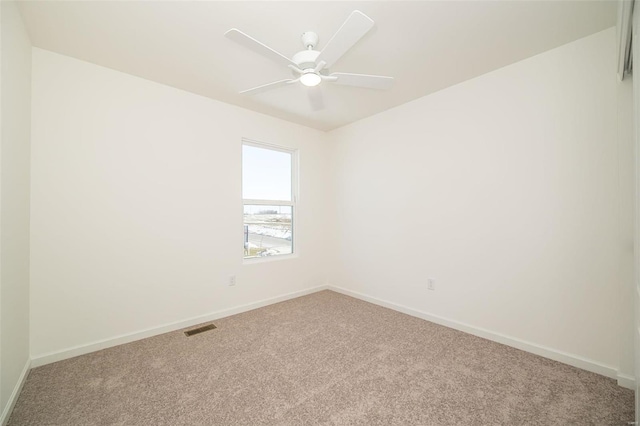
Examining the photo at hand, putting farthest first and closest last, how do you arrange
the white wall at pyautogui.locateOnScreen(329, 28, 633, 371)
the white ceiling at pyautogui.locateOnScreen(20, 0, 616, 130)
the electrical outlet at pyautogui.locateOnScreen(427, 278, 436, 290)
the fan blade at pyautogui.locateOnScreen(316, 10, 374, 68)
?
the electrical outlet at pyautogui.locateOnScreen(427, 278, 436, 290) → the white wall at pyautogui.locateOnScreen(329, 28, 633, 371) → the white ceiling at pyautogui.locateOnScreen(20, 0, 616, 130) → the fan blade at pyautogui.locateOnScreen(316, 10, 374, 68)

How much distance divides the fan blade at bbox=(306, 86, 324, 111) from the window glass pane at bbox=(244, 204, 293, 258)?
1.44 metres

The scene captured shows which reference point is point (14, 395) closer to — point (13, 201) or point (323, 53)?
point (13, 201)

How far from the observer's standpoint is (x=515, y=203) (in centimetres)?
237

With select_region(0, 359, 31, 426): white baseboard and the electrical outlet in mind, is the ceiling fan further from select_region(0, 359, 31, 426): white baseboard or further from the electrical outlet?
select_region(0, 359, 31, 426): white baseboard

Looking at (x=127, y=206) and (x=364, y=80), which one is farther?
(x=127, y=206)

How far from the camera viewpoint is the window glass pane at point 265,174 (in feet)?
11.5

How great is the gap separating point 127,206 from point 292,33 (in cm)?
211

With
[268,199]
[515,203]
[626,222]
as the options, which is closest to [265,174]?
[268,199]

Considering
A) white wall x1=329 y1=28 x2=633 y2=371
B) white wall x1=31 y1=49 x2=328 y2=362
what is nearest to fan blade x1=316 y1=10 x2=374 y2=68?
white wall x1=329 y1=28 x2=633 y2=371

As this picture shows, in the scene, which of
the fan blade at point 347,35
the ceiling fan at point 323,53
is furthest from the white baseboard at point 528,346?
the fan blade at point 347,35

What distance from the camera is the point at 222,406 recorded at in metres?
1.67

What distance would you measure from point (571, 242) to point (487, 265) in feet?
2.11

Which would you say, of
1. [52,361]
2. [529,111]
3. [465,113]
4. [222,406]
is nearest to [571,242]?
[529,111]

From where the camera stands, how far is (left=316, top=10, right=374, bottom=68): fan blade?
1.40 m
